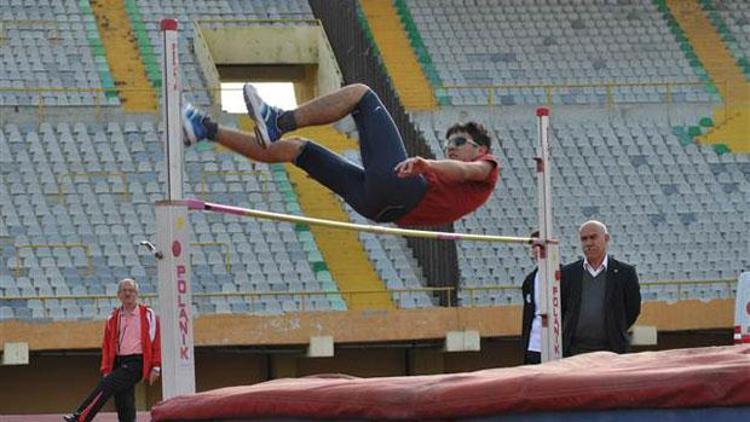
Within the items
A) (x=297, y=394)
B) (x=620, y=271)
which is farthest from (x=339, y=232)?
(x=297, y=394)

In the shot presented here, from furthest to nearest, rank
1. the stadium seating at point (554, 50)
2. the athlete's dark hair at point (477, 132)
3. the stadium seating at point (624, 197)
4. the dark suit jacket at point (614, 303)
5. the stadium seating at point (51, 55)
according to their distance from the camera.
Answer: the stadium seating at point (554, 50)
the stadium seating at point (51, 55)
the stadium seating at point (624, 197)
the dark suit jacket at point (614, 303)
the athlete's dark hair at point (477, 132)

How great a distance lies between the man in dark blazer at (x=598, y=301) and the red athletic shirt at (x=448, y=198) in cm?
142

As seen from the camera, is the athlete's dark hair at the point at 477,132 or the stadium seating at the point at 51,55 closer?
the athlete's dark hair at the point at 477,132

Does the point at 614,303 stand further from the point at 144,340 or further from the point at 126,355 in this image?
the point at 126,355

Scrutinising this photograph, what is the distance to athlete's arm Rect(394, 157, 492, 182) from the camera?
784 cm

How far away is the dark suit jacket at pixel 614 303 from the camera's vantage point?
32.0 feet

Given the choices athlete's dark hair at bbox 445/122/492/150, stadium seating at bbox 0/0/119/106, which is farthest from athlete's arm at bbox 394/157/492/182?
stadium seating at bbox 0/0/119/106

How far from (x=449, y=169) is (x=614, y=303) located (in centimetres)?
194

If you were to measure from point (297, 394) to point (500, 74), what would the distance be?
1782 centimetres

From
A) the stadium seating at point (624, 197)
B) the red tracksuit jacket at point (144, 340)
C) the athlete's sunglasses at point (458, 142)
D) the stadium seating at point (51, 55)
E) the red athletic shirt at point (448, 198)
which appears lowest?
the red tracksuit jacket at point (144, 340)

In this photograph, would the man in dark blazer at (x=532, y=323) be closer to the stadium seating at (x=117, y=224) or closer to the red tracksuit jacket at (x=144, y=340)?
the red tracksuit jacket at (x=144, y=340)

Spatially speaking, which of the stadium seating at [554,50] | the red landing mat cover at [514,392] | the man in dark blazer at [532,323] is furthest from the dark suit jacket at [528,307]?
the stadium seating at [554,50]

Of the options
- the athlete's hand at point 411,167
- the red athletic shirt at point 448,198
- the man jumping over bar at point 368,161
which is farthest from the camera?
the red athletic shirt at point 448,198

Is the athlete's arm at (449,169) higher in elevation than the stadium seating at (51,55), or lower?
lower
